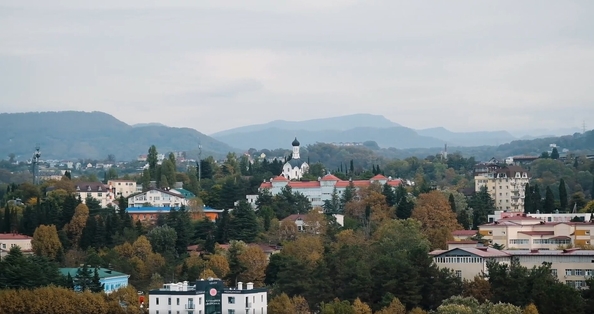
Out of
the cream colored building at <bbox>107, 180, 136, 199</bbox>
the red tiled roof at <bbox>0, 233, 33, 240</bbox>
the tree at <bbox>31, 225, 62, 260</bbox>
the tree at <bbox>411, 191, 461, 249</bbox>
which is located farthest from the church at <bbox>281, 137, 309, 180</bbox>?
the tree at <bbox>31, 225, 62, 260</bbox>

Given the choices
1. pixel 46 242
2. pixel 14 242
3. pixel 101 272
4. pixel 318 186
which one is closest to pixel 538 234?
pixel 101 272

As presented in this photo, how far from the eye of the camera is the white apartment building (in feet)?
293

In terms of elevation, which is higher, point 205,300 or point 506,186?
point 506,186

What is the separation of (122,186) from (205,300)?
48074 mm

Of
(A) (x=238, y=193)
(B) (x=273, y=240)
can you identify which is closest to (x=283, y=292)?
(B) (x=273, y=240)

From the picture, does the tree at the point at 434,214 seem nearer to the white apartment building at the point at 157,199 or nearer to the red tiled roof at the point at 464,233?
the red tiled roof at the point at 464,233

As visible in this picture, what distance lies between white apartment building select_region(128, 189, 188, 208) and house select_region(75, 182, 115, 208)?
2.43m

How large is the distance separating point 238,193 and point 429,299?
114 ft

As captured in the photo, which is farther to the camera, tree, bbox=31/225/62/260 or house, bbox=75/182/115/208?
house, bbox=75/182/115/208

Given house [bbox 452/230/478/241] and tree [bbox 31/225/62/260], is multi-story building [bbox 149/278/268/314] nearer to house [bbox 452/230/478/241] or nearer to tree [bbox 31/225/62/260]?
tree [bbox 31/225/62/260]

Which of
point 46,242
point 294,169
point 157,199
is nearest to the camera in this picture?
point 46,242

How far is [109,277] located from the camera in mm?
62312

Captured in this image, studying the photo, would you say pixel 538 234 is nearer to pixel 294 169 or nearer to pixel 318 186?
pixel 318 186

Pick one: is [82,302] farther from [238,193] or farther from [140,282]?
[238,193]
